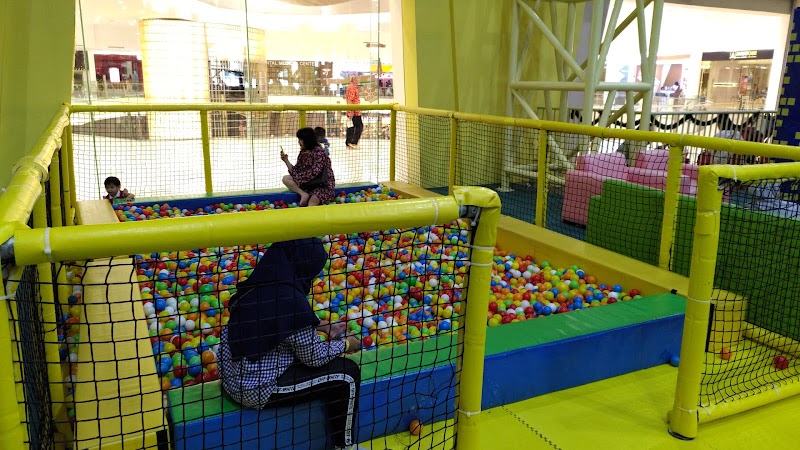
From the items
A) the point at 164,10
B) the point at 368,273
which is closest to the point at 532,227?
the point at 368,273

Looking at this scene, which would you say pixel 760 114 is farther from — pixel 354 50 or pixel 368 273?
pixel 368 273

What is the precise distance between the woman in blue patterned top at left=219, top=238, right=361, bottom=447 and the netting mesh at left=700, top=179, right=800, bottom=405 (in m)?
2.06

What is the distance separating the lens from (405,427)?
8.55 feet

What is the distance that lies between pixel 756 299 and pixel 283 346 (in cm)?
288

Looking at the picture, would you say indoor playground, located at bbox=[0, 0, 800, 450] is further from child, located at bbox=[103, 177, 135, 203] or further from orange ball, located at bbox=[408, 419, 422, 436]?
child, located at bbox=[103, 177, 135, 203]

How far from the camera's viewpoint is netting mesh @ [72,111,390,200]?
7.16 meters

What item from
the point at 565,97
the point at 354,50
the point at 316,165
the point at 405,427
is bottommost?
the point at 405,427

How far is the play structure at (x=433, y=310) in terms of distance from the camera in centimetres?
169

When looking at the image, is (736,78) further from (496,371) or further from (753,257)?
(496,371)

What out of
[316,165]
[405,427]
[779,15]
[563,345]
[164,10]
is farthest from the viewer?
[779,15]

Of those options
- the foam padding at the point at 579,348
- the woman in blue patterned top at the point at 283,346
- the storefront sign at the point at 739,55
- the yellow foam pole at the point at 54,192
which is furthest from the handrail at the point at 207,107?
the storefront sign at the point at 739,55

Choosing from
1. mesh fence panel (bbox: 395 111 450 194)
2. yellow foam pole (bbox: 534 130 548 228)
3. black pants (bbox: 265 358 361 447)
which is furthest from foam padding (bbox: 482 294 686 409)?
mesh fence panel (bbox: 395 111 450 194)

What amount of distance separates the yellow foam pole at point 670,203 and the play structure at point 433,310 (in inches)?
0.5

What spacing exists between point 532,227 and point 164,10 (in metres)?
5.23
